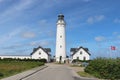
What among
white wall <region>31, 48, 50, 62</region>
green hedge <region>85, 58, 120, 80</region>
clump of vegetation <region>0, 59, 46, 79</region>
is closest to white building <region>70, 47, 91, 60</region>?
white wall <region>31, 48, 50, 62</region>

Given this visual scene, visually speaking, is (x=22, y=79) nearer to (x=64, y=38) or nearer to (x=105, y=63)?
(x=105, y=63)

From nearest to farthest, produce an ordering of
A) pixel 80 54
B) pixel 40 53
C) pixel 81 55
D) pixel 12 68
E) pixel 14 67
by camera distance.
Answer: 1. pixel 12 68
2. pixel 14 67
3. pixel 81 55
4. pixel 80 54
5. pixel 40 53

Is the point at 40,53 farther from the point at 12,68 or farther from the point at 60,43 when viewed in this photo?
the point at 12,68

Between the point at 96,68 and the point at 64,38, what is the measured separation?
60318 millimetres

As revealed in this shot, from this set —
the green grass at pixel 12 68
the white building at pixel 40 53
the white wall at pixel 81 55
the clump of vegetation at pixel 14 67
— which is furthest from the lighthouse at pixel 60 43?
the green grass at pixel 12 68

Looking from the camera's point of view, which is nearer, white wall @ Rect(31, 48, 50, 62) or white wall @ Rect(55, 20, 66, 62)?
white wall @ Rect(55, 20, 66, 62)

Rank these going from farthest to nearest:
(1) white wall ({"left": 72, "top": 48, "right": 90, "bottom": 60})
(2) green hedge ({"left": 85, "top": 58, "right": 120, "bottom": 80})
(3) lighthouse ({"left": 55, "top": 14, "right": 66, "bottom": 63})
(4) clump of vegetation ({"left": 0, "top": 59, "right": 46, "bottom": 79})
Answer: (1) white wall ({"left": 72, "top": 48, "right": 90, "bottom": 60}) < (3) lighthouse ({"left": 55, "top": 14, "right": 66, "bottom": 63}) < (4) clump of vegetation ({"left": 0, "top": 59, "right": 46, "bottom": 79}) < (2) green hedge ({"left": 85, "top": 58, "right": 120, "bottom": 80})

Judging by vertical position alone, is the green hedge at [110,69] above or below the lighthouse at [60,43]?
below

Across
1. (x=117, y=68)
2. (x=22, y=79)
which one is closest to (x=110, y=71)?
(x=117, y=68)

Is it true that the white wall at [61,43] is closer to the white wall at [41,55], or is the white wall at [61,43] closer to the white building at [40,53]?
the white wall at [41,55]

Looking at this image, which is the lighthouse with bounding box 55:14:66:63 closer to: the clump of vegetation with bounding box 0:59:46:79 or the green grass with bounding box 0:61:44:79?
the clump of vegetation with bounding box 0:59:46:79

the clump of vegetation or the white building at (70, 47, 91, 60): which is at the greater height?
the white building at (70, 47, 91, 60)

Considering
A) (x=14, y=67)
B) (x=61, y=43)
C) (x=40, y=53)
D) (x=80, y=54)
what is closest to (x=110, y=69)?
(x=14, y=67)

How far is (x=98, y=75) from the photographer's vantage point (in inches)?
1145
